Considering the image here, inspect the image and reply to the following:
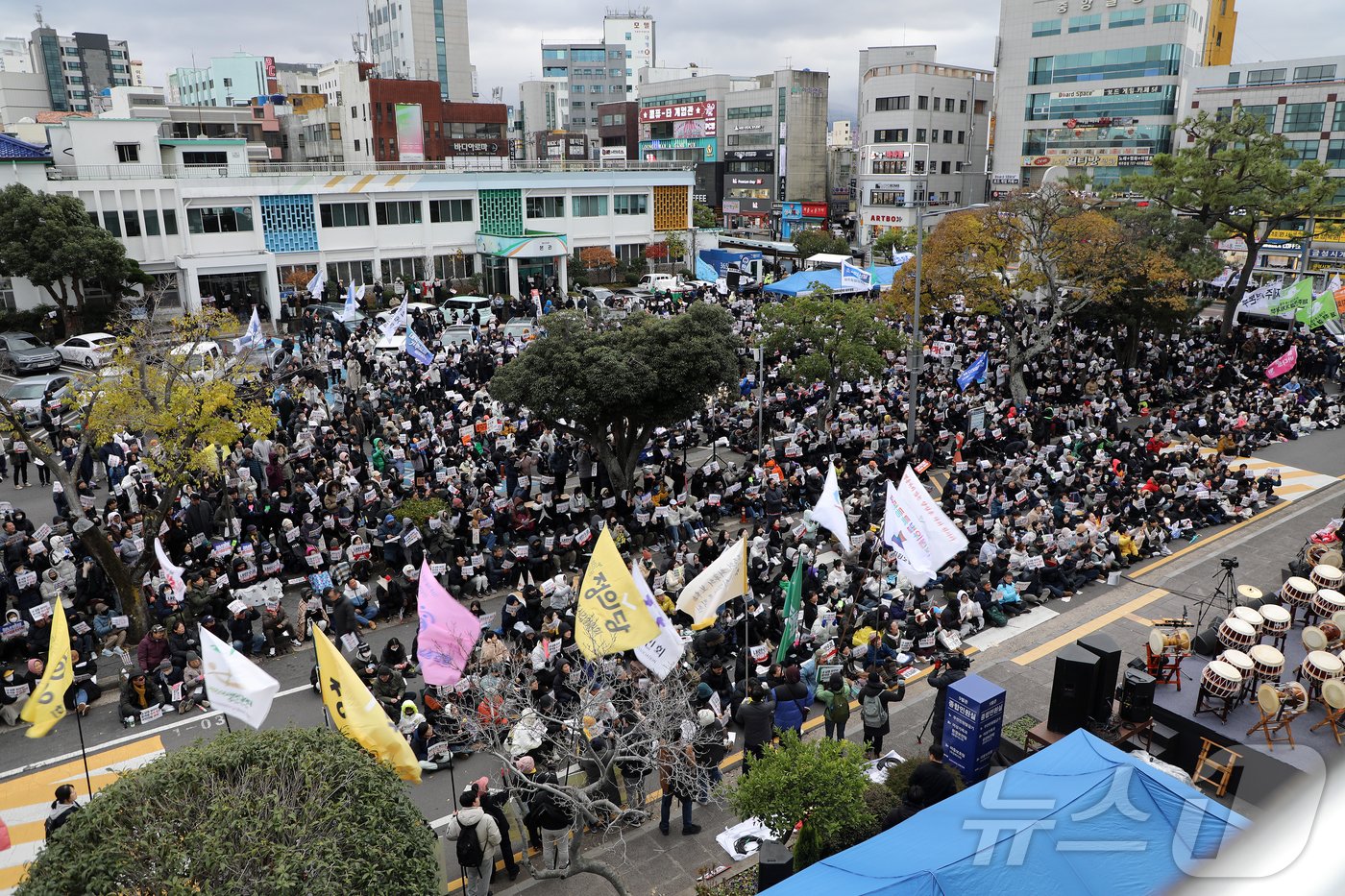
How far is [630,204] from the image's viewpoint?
56781 mm

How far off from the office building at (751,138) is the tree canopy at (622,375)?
7188cm

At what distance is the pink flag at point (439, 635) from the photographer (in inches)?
437

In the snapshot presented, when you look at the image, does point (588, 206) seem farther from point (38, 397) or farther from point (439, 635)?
point (439, 635)

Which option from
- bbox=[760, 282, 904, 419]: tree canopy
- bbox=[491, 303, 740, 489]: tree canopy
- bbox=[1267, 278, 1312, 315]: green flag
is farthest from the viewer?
bbox=[1267, 278, 1312, 315]: green flag

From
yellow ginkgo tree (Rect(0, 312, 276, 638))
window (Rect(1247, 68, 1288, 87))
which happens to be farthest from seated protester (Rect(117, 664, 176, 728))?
window (Rect(1247, 68, 1288, 87))

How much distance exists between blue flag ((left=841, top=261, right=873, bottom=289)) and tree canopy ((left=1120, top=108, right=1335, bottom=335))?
10.7 metres

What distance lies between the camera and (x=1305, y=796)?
141 cm

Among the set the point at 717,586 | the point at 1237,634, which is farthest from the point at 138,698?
the point at 1237,634

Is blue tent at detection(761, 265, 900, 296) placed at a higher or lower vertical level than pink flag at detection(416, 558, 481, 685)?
higher

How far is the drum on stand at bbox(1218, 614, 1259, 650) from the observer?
12.3 m

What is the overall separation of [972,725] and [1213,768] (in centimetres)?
289

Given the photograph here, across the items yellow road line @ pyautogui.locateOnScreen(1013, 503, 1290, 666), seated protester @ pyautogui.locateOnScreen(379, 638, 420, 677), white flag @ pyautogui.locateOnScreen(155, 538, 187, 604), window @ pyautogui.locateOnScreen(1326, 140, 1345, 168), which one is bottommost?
yellow road line @ pyautogui.locateOnScreen(1013, 503, 1290, 666)

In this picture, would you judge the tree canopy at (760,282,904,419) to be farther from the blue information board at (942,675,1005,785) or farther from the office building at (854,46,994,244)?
the office building at (854,46,994,244)

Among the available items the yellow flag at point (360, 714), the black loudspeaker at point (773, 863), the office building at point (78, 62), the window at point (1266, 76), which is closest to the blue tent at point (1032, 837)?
the black loudspeaker at point (773, 863)
